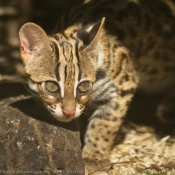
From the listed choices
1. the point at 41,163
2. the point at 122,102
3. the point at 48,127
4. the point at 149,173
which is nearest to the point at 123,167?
the point at 149,173

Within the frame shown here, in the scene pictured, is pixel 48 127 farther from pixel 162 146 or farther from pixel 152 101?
pixel 152 101

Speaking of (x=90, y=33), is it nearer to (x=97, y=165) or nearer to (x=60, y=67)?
(x=60, y=67)

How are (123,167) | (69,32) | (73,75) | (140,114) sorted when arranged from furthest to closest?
(140,114), (123,167), (69,32), (73,75)

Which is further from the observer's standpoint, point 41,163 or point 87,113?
point 87,113

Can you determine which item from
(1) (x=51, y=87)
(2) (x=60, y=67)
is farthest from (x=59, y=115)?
(2) (x=60, y=67)

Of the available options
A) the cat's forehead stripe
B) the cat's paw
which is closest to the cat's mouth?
the cat's forehead stripe

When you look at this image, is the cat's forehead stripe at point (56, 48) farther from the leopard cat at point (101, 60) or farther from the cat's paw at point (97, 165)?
the cat's paw at point (97, 165)
